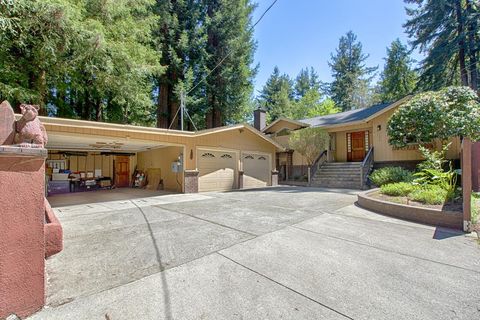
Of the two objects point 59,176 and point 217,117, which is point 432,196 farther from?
point 217,117

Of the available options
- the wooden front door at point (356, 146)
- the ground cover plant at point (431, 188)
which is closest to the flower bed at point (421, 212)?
the ground cover plant at point (431, 188)

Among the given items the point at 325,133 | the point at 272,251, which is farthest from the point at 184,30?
the point at 272,251

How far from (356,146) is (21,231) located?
15885 millimetres

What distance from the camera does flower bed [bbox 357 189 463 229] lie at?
14.2 feet

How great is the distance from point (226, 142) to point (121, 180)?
26.1 feet

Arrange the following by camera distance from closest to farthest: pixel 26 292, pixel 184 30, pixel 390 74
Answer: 1. pixel 26 292
2. pixel 184 30
3. pixel 390 74

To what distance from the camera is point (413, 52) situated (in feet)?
61.3

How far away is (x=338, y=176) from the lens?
40.8ft

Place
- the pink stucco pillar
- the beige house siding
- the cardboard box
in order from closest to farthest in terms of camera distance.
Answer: the pink stucco pillar
the beige house siding
the cardboard box

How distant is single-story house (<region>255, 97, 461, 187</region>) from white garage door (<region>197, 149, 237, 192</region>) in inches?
184

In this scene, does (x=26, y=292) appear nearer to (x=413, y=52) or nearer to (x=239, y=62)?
(x=239, y=62)

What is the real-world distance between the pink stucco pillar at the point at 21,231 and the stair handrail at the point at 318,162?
12.9 m

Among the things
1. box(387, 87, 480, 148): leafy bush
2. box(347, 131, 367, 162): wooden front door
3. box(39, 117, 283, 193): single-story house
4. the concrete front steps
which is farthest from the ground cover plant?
box(39, 117, 283, 193): single-story house

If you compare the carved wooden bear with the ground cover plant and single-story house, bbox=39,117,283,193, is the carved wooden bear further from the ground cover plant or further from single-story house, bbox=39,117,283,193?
the ground cover plant
